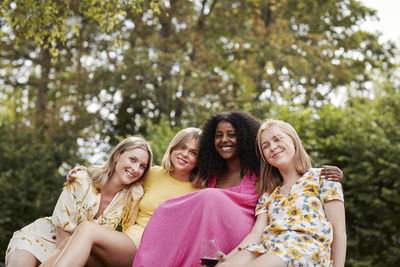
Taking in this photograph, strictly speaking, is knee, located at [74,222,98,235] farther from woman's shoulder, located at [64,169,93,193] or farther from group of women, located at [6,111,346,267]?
woman's shoulder, located at [64,169,93,193]

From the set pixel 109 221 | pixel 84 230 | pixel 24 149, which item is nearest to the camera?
pixel 84 230

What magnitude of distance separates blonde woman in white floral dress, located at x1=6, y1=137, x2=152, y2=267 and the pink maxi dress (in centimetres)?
55

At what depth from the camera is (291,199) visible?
3312 millimetres

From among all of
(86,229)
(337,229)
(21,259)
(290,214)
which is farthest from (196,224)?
(21,259)

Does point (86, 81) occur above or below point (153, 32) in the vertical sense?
below

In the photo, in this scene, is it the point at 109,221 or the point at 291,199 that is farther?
the point at 109,221

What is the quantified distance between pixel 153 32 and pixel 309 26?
5.28 m

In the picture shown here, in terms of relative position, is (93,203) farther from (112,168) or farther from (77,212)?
(112,168)

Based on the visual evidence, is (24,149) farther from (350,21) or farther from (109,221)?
(350,21)

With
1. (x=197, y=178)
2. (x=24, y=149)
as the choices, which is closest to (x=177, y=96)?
(x=24, y=149)

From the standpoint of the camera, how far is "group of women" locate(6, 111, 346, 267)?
3.09 metres

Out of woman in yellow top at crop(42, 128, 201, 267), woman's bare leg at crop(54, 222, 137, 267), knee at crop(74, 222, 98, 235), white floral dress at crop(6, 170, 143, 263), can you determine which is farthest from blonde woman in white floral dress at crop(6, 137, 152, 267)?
knee at crop(74, 222, 98, 235)

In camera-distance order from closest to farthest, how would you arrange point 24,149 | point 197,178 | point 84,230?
point 84,230, point 197,178, point 24,149

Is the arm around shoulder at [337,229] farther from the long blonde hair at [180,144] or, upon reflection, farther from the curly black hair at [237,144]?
the long blonde hair at [180,144]
